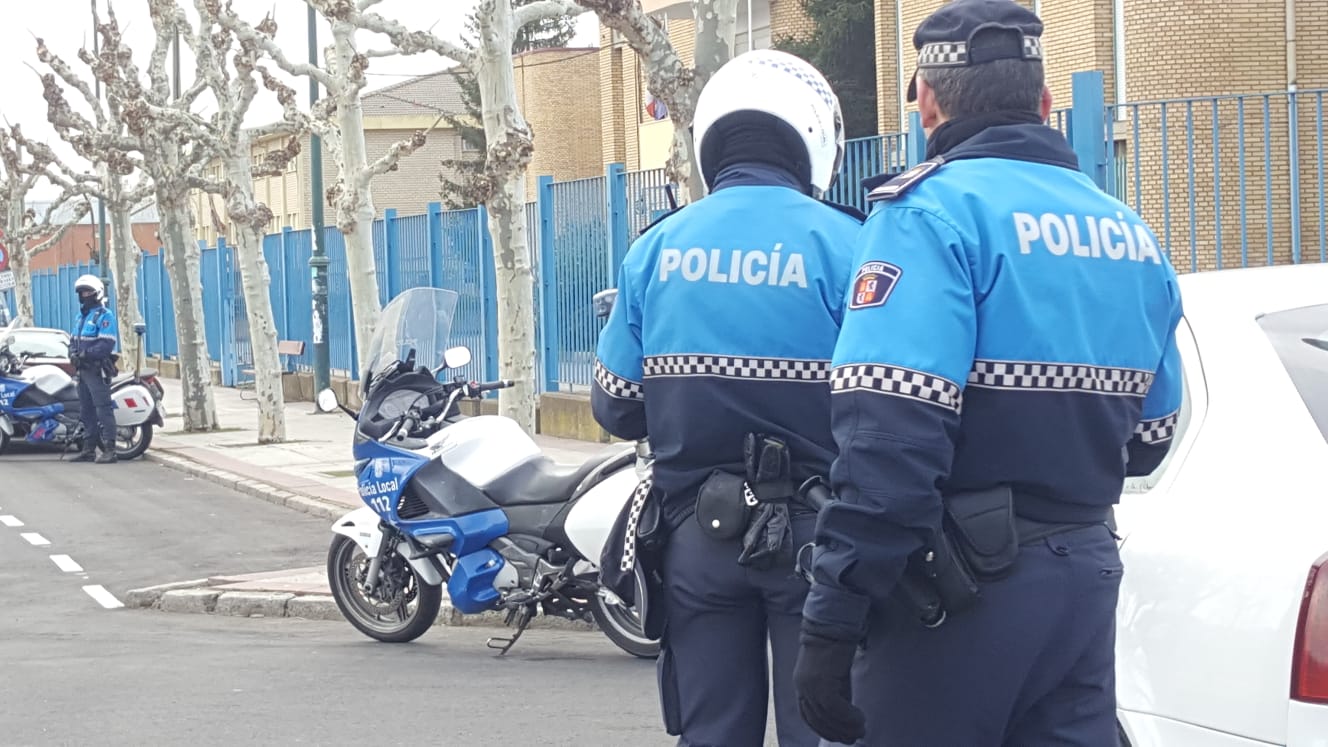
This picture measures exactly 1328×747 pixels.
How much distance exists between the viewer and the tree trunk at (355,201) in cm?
1684

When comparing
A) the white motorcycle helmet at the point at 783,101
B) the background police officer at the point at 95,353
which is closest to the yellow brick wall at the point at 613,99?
the background police officer at the point at 95,353

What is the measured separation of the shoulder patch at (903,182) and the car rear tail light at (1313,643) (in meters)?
1.09

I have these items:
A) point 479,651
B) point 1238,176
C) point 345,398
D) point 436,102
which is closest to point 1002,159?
point 479,651

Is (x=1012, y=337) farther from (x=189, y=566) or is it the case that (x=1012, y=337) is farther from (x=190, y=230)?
(x=190, y=230)

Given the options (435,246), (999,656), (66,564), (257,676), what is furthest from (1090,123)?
(435,246)

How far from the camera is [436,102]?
2645 inches

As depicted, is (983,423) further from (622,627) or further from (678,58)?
(678,58)

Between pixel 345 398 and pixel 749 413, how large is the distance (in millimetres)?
22520

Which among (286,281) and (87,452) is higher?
(286,281)

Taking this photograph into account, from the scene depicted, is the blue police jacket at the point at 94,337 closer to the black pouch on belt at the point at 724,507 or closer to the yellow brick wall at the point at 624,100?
the black pouch on belt at the point at 724,507

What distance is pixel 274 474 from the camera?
1652 cm

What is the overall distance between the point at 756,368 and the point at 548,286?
50.1ft

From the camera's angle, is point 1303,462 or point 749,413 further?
point 749,413

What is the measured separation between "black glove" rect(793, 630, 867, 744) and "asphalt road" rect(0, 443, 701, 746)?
3.37 m
